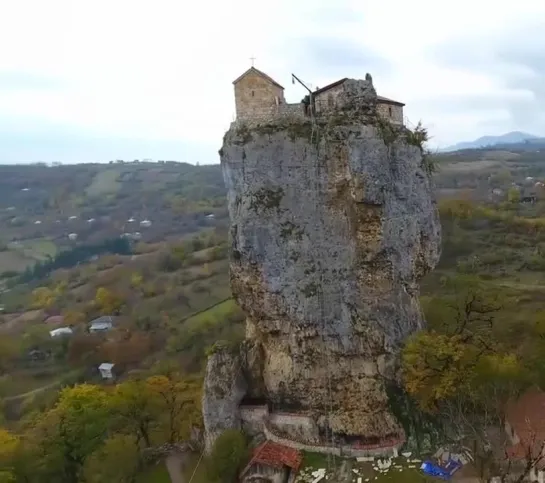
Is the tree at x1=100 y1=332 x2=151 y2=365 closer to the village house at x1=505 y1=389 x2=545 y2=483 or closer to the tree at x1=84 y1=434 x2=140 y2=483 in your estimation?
the tree at x1=84 y1=434 x2=140 y2=483

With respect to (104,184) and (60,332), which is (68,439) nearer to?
(60,332)

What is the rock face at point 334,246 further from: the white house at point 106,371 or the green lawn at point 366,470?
the white house at point 106,371

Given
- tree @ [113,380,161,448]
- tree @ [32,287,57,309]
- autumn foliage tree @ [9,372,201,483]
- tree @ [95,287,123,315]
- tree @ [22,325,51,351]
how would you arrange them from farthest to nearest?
tree @ [32,287,57,309], tree @ [95,287,123,315], tree @ [22,325,51,351], tree @ [113,380,161,448], autumn foliage tree @ [9,372,201,483]

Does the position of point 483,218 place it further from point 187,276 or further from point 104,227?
point 104,227

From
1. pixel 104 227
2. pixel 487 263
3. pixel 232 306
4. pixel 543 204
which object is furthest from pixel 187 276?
pixel 104 227

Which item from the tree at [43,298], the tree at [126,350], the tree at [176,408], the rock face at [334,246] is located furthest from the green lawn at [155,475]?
the tree at [43,298]

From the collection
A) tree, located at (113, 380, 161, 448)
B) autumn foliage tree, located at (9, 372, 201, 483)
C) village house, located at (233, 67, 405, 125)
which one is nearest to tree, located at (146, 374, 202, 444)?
autumn foliage tree, located at (9, 372, 201, 483)
